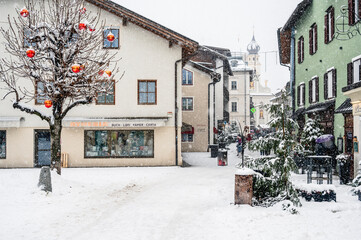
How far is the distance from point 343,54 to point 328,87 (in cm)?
253

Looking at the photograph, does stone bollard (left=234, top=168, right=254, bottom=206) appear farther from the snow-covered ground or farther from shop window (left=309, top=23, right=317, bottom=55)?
shop window (left=309, top=23, right=317, bottom=55)

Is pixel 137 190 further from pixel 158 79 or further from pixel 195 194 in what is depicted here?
pixel 158 79

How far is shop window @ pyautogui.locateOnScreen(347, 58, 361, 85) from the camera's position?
45.7ft

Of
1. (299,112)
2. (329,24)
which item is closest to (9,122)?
(299,112)

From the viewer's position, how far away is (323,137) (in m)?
14.8

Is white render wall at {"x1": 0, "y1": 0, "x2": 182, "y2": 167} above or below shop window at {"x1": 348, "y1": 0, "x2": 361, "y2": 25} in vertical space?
below

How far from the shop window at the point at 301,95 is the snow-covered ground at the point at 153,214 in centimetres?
1083

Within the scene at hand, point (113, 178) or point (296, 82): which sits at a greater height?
point (296, 82)

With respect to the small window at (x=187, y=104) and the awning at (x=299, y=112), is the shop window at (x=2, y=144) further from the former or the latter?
the awning at (x=299, y=112)

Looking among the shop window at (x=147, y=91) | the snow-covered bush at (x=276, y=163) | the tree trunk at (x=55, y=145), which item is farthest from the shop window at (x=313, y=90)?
the tree trunk at (x=55, y=145)

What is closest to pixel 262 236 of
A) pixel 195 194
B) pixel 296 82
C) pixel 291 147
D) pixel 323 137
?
pixel 291 147

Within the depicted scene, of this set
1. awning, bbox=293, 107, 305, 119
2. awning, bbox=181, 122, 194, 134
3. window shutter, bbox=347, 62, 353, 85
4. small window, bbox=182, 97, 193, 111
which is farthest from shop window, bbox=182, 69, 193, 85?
window shutter, bbox=347, 62, 353, 85

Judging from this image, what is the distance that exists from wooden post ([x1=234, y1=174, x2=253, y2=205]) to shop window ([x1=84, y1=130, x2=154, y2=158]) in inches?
438

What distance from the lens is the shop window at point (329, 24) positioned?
54.2 ft
